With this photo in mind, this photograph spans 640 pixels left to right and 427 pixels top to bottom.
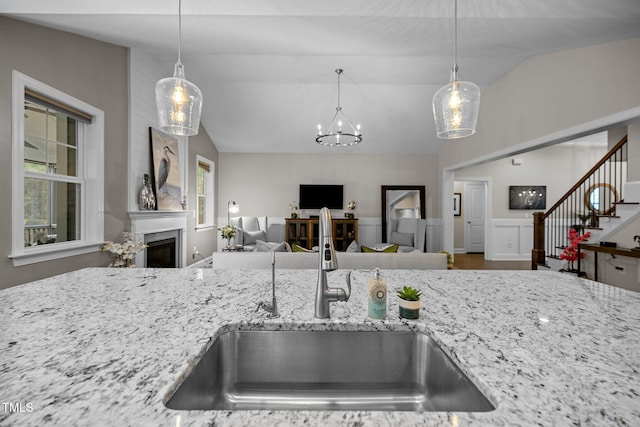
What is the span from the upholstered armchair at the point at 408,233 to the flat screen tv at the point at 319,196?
1335mm

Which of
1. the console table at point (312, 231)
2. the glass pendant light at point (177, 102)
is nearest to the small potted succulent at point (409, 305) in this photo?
the glass pendant light at point (177, 102)

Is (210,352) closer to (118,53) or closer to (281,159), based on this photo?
(118,53)

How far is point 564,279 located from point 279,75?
4156 millimetres

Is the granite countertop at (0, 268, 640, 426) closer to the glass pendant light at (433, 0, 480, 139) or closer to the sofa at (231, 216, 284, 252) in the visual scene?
the glass pendant light at (433, 0, 480, 139)

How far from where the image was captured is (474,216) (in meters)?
7.43

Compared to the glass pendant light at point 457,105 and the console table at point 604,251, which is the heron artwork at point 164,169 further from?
the console table at point 604,251

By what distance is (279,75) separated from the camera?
14.1ft

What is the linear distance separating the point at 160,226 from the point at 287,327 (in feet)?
12.4

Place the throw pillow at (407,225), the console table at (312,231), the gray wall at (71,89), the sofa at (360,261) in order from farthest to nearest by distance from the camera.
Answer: the console table at (312,231)
the throw pillow at (407,225)
the sofa at (360,261)
the gray wall at (71,89)

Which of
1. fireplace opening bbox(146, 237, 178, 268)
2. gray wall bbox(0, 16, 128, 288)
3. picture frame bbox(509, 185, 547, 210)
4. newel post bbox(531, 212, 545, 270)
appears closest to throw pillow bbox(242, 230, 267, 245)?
fireplace opening bbox(146, 237, 178, 268)

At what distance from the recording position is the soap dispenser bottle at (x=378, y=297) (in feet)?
2.89

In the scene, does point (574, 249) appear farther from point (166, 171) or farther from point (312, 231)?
point (166, 171)

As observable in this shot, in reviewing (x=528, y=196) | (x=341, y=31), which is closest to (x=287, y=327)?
(x=341, y=31)

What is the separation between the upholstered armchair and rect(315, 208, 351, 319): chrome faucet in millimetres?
5139
